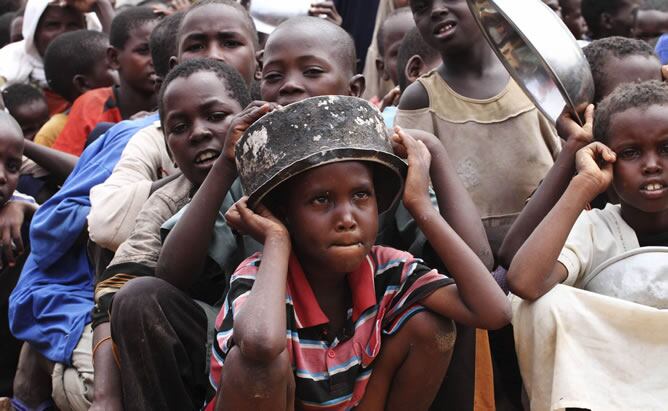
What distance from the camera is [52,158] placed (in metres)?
4.47

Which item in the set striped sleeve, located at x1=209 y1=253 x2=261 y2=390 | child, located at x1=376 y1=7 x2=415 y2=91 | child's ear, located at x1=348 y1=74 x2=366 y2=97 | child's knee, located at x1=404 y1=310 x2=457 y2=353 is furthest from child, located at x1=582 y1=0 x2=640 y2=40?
Answer: striped sleeve, located at x1=209 y1=253 x2=261 y2=390

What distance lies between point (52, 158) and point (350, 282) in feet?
7.34

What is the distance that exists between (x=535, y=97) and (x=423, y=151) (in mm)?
488

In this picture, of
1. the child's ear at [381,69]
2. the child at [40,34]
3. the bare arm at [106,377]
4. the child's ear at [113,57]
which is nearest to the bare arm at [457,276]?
the bare arm at [106,377]

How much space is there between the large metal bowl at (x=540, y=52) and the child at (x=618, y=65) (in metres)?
0.40

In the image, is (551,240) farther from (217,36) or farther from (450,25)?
(217,36)

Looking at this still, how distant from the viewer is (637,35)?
16.6 feet

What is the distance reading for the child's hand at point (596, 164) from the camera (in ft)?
8.88

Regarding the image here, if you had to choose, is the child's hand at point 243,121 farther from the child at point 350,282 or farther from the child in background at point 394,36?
the child in background at point 394,36

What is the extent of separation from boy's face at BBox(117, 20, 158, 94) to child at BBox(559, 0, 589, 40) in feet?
7.71

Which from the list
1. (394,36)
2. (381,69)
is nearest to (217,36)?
(394,36)

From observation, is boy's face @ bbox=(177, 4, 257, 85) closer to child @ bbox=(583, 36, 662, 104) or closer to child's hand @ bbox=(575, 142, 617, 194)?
child @ bbox=(583, 36, 662, 104)

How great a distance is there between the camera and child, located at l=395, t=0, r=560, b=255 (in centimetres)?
347

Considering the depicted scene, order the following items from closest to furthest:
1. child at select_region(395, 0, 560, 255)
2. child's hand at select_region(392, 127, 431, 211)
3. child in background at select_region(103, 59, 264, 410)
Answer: child's hand at select_region(392, 127, 431, 211), child in background at select_region(103, 59, 264, 410), child at select_region(395, 0, 560, 255)
